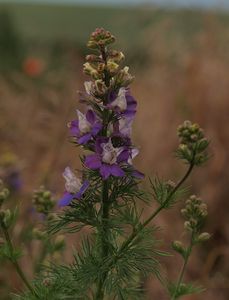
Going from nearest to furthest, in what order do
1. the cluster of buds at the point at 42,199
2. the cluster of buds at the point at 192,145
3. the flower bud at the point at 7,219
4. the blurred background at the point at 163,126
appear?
1. the cluster of buds at the point at 192,145
2. the flower bud at the point at 7,219
3. the cluster of buds at the point at 42,199
4. the blurred background at the point at 163,126

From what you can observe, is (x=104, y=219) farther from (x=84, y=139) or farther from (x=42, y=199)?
(x=42, y=199)

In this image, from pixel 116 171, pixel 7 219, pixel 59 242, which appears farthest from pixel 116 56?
pixel 59 242

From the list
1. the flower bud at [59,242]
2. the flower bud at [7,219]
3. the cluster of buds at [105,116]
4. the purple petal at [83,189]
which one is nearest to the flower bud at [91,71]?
the cluster of buds at [105,116]

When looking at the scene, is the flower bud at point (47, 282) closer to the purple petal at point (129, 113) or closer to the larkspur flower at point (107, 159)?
the larkspur flower at point (107, 159)

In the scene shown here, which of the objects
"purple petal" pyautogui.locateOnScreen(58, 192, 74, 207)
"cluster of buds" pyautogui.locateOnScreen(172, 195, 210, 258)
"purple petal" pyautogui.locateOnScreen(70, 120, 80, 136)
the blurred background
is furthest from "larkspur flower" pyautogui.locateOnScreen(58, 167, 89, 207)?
the blurred background

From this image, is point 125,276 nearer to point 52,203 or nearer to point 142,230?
point 142,230

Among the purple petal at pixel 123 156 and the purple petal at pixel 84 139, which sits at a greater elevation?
the purple petal at pixel 84 139
